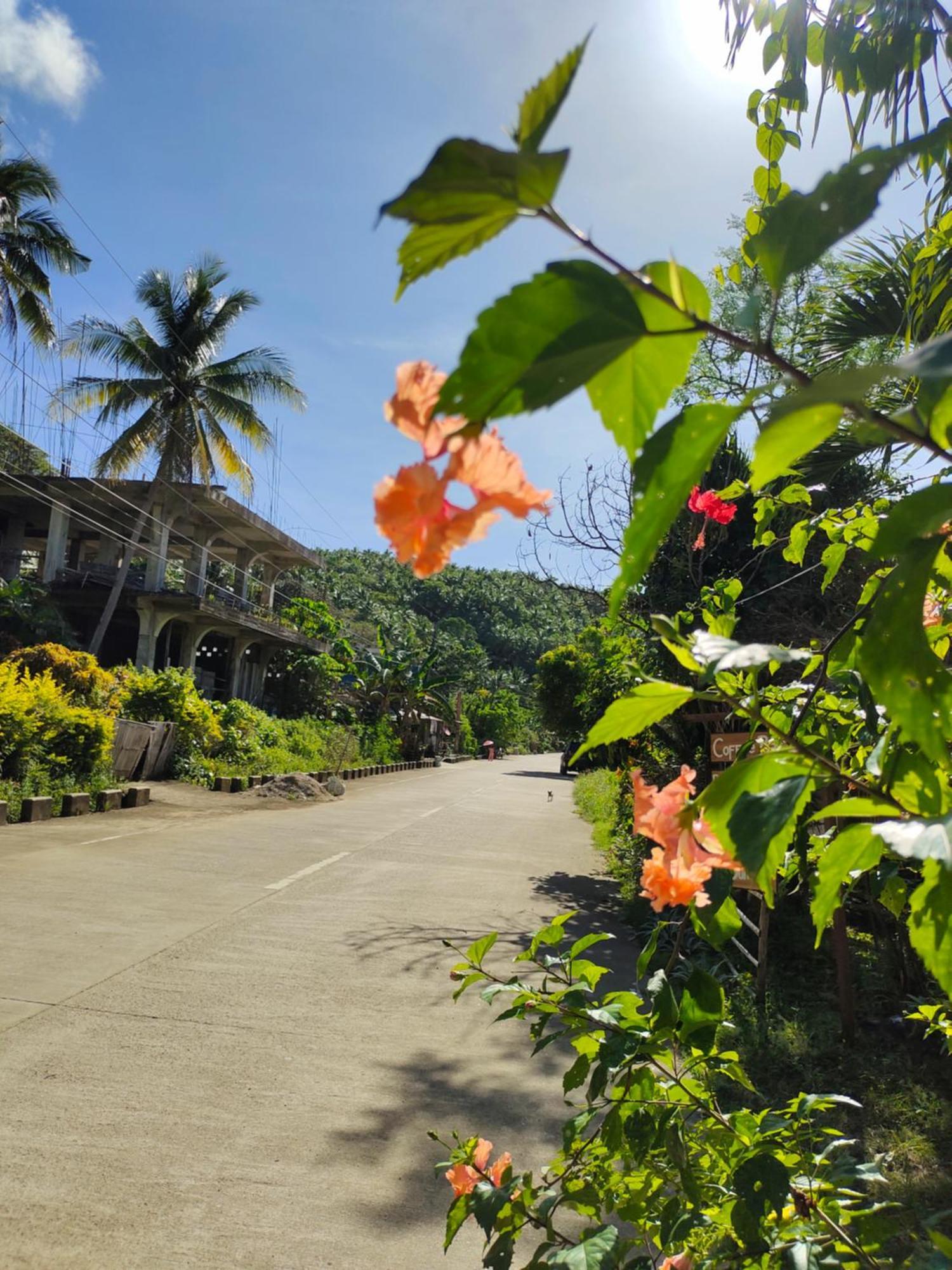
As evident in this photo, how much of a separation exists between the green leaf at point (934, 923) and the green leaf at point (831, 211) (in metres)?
0.40

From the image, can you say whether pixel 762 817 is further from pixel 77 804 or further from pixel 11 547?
pixel 11 547

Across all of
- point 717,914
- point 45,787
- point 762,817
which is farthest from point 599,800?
point 762,817

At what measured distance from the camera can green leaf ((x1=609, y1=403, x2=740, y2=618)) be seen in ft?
1.67

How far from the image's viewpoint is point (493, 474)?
540 millimetres

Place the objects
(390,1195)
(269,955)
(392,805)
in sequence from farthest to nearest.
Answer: (392,805) < (269,955) < (390,1195)

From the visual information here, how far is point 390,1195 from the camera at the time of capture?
282 cm

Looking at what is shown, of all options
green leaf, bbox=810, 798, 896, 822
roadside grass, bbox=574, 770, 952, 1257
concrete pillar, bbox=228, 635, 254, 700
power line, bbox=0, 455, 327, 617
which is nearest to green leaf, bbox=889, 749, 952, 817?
green leaf, bbox=810, 798, 896, 822

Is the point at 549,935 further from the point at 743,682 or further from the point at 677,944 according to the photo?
the point at 743,682

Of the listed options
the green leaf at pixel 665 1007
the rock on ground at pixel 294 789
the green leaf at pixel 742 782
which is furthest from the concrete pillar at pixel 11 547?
the green leaf at pixel 742 782

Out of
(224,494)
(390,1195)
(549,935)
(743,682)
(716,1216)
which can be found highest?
(224,494)

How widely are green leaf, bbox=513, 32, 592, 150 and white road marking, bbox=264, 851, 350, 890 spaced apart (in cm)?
701

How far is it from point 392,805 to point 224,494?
11177 millimetres

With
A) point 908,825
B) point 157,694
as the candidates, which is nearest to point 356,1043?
point 908,825

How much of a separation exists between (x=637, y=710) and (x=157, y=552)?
22098mm
